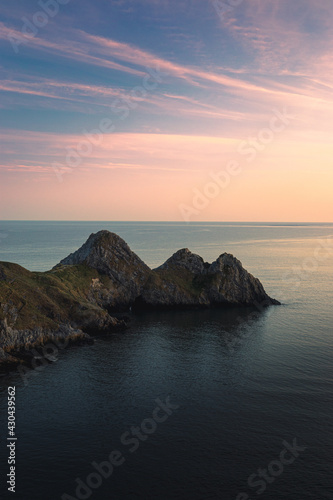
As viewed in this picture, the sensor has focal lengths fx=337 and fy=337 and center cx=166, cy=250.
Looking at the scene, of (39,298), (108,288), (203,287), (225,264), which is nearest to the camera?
(39,298)

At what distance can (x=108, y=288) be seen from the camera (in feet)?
360

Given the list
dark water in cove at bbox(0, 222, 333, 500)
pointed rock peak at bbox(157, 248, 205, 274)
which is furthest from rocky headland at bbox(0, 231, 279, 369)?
dark water in cove at bbox(0, 222, 333, 500)

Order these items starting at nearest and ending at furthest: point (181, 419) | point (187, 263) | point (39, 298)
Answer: point (181, 419)
point (39, 298)
point (187, 263)

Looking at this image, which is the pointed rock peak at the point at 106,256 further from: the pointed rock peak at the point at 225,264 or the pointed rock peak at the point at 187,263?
the pointed rock peak at the point at 225,264

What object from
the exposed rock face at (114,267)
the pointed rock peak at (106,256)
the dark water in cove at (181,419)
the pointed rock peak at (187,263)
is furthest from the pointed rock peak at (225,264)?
the dark water in cove at (181,419)

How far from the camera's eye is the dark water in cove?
34.8 meters

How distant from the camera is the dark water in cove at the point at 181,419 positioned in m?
34.8

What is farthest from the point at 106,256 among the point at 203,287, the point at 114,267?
the point at 203,287

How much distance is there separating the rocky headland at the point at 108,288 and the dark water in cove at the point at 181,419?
9433 millimetres

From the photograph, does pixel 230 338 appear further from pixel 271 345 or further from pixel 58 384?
pixel 58 384

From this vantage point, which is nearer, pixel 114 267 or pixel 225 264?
pixel 114 267

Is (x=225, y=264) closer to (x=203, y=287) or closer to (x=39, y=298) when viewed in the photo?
(x=203, y=287)

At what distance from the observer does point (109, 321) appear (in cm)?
8775

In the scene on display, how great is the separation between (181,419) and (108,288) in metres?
67.7
